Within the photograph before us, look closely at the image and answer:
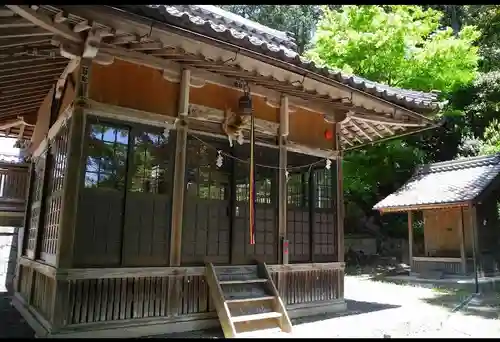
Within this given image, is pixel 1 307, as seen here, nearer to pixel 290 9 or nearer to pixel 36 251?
pixel 36 251

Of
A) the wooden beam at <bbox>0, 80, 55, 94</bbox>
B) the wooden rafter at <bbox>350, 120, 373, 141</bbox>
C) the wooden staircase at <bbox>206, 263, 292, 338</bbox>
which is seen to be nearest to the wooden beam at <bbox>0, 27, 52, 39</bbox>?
the wooden beam at <bbox>0, 80, 55, 94</bbox>

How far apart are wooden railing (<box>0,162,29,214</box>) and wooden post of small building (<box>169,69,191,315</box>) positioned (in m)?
5.58

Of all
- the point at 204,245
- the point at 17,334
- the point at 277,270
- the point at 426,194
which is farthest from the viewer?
the point at 426,194

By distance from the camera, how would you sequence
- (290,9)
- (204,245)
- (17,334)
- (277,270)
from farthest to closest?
1. (290,9)
2. (277,270)
3. (204,245)
4. (17,334)

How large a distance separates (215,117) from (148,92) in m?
1.21

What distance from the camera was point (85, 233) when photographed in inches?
213

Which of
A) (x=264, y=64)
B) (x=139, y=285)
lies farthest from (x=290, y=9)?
(x=139, y=285)

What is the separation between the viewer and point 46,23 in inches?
171

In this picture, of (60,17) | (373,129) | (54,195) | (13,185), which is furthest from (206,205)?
(13,185)

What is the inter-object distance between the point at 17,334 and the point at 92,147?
9.67 ft

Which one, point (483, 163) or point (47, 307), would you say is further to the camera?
point (483, 163)

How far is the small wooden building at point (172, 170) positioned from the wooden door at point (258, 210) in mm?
28

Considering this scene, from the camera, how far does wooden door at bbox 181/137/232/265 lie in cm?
632

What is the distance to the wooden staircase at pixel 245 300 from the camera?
18.7ft
